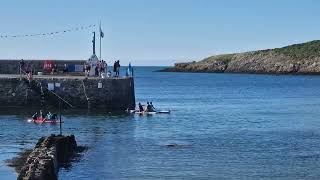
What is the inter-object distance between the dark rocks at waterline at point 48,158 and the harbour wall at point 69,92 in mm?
A: 19261

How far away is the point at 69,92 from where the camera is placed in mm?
54969

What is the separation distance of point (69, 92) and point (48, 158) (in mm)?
28679

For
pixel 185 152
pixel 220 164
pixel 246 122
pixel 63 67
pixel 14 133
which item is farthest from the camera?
pixel 63 67

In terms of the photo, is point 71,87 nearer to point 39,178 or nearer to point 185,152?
point 185,152

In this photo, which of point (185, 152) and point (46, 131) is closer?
point (185, 152)

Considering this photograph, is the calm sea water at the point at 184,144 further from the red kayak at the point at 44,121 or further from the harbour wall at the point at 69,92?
the harbour wall at the point at 69,92

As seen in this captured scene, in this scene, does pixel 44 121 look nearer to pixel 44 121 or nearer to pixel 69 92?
pixel 44 121

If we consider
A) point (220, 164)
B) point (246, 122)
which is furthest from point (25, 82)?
point (220, 164)

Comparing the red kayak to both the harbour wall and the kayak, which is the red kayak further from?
the harbour wall

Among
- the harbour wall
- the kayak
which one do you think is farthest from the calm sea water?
the harbour wall

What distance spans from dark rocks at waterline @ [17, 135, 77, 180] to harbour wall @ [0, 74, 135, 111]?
19261 mm

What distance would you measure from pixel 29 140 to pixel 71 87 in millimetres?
15725

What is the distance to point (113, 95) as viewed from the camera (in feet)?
179

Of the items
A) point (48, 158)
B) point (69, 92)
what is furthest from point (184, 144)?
point (69, 92)
